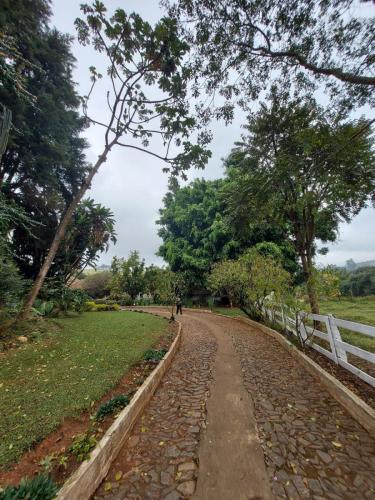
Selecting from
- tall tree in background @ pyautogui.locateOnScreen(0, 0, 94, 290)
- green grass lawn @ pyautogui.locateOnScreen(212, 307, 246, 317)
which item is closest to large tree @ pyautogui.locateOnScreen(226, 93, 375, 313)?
tall tree in background @ pyautogui.locateOnScreen(0, 0, 94, 290)

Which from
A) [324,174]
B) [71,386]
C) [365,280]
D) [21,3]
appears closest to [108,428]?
[71,386]

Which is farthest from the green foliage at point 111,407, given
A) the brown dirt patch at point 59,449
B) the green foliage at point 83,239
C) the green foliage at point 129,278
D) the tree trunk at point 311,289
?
the green foliage at point 129,278

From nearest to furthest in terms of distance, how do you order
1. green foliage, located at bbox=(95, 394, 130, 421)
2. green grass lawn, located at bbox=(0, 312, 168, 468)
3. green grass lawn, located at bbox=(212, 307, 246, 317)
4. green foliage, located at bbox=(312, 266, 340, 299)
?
green grass lawn, located at bbox=(0, 312, 168, 468)
green foliage, located at bbox=(95, 394, 130, 421)
green foliage, located at bbox=(312, 266, 340, 299)
green grass lawn, located at bbox=(212, 307, 246, 317)

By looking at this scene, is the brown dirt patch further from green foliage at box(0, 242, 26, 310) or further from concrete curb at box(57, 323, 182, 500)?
green foliage at box(0, 242, 26, 310)

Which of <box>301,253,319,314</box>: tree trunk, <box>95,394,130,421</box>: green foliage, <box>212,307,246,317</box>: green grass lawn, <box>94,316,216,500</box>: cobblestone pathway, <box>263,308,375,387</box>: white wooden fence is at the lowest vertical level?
<box>94,316,216,500</box>: cobblestone pathway

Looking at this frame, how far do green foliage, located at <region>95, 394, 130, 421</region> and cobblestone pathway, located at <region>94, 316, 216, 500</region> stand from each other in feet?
1.26

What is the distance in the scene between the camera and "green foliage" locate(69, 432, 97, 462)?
2332mm

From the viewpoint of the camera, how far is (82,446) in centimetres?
247

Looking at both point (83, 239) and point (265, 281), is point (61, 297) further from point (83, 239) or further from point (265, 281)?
point (265, 281)

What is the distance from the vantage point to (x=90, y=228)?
635 inches

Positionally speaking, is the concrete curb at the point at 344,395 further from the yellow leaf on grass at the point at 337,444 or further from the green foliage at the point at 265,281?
the green foliage at the point at 265,281

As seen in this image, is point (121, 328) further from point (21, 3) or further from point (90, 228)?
point (21, 3)

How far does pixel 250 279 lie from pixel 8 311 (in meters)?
9.98

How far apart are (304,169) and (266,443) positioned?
5661 millimetres
